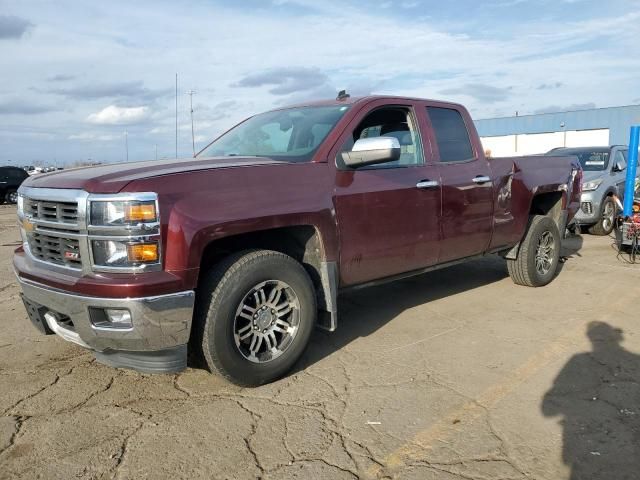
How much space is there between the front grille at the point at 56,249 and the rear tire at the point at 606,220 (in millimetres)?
9925

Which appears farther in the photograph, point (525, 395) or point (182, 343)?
point (525, 395)

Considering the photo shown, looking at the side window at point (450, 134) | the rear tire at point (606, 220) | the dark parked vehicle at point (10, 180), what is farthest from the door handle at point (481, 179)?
the dark parked vehicle at point (10, 180)

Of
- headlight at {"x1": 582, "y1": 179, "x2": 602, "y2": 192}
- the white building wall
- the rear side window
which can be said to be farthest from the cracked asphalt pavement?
the white building wall

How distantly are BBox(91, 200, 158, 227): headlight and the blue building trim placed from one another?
131ft

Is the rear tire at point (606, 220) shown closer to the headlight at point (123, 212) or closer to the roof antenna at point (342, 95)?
the roof antenna at point (342, 95)

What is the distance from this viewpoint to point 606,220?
1060cm

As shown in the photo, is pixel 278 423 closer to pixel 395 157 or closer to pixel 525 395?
pixel 525 395

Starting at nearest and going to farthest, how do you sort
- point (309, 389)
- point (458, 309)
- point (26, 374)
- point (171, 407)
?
point (171, 407) → point (309, 389) → point (26, 374) → point (458, 309)

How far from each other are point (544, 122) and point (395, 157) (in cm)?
4826

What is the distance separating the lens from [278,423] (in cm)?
319

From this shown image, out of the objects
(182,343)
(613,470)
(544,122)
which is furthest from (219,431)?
(544,122)

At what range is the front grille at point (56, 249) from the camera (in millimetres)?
3205

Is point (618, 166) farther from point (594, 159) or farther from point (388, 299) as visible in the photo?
point (388, 299)

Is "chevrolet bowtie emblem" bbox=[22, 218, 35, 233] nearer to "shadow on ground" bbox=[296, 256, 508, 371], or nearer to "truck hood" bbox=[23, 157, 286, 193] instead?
"truck hood" bbox=[23, 157, 286, 193]
